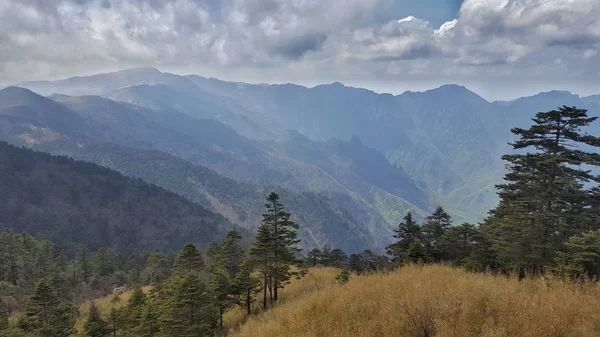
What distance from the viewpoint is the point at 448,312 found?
20.8 feet

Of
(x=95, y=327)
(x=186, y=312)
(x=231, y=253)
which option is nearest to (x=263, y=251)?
(x=186, y=312)

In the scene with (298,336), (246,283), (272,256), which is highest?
(298,336)

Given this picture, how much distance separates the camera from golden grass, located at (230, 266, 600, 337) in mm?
5656

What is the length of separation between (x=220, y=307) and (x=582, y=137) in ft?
80.6

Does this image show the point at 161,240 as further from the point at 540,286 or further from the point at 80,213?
the point at 540,286

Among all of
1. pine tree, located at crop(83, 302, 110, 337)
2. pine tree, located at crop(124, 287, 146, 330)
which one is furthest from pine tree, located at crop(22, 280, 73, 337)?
pine tree, located at crop(124, 287, 146, 330)

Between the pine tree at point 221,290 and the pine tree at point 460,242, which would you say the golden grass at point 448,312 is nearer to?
the pine tree at point 221,290

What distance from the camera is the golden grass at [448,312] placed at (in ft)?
18.6

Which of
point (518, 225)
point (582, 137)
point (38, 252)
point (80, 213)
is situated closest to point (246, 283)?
point (518, 225)

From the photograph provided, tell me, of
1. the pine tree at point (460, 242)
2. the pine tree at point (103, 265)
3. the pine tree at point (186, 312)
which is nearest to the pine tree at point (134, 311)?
the pine tree at point (186, 312)

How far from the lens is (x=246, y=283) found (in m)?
25.5

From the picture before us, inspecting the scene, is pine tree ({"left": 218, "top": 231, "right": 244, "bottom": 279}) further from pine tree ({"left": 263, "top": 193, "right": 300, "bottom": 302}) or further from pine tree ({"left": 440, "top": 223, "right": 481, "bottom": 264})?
pine tree ({"left": 440, "top": 223, "right": 481, "bottom": 264})

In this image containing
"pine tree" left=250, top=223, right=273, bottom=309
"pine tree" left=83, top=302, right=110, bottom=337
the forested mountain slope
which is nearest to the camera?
"pine tree" left=250, top=223, right=273, bottom=309

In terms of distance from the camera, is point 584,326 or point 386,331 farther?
point 386,331
